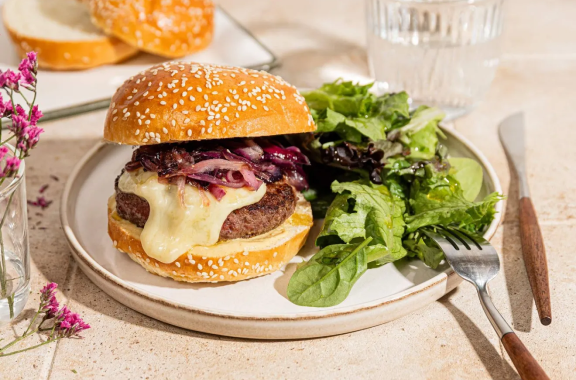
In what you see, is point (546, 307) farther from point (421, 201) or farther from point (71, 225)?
point (71, 225)

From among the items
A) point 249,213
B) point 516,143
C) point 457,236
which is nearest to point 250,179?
point 249,213

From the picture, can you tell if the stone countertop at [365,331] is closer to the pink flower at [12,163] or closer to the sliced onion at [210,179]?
the sliced onion at [210,179]

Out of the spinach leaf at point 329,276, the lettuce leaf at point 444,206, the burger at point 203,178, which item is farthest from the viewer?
the lettuce leaf at point 444,206

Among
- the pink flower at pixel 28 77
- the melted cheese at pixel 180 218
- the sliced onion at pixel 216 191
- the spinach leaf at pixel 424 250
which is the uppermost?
the pink flower at pixel 28 77

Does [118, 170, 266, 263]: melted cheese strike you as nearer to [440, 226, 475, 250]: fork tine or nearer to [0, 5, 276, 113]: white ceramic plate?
[440, 226, 475, 250]: fork tine

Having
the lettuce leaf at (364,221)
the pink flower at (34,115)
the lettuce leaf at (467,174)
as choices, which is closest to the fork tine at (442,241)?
the lettuce leaf at (364,221)

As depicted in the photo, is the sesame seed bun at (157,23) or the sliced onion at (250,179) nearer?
the sliced onion at (250,179)
